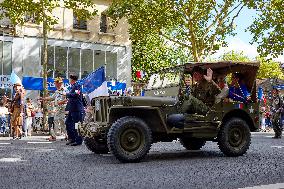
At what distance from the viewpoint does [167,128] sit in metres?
8.77

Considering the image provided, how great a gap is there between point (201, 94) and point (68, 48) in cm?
2253

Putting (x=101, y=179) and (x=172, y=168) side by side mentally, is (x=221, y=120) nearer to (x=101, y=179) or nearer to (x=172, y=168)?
(x=172, y=168)

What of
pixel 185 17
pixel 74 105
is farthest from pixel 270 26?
pixel 74 105

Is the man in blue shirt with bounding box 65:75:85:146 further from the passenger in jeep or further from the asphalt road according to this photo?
the passenger in jeep

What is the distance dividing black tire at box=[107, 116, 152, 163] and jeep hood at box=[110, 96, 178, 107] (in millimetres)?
301

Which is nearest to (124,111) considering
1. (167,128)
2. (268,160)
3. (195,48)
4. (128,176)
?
(167,128)

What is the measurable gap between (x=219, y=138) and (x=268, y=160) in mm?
1107

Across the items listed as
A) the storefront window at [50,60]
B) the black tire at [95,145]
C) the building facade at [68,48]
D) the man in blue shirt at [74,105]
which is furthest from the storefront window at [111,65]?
the black tire at [95,145]

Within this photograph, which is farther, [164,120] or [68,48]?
[68,48]

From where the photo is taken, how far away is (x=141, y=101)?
865cm

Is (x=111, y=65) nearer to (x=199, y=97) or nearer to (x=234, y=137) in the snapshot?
(x=199, y=97)

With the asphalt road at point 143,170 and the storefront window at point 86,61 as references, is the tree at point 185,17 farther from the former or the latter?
the asphalt road at point 143,170

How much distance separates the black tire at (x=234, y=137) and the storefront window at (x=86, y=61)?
75.7 feet

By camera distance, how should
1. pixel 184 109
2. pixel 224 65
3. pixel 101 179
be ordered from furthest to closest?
pixel 224 65
pixel 184 109
pixel 101 179
